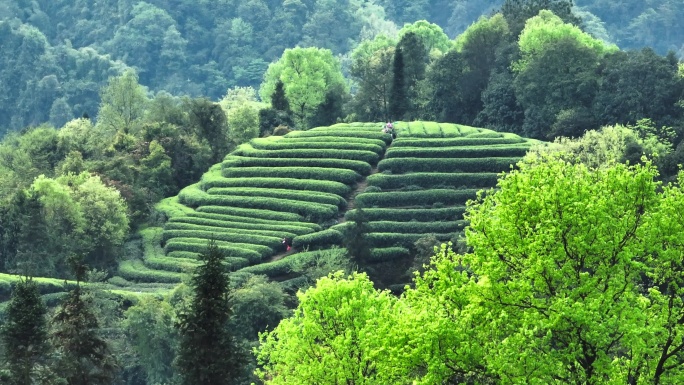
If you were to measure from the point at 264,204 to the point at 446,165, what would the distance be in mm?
14806

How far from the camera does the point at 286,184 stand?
99562 millimetres

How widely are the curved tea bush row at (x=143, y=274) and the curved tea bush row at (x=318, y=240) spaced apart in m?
8.95

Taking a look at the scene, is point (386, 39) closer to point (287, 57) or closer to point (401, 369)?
point (287, 57)

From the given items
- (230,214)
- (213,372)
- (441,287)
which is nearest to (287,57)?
(230,214)

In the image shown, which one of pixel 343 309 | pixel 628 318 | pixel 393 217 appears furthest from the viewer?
pixel 393 217

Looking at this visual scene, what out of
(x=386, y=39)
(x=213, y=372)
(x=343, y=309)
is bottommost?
(x=213, y=372)

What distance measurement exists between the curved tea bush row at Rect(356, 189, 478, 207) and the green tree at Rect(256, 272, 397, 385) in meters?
44.0

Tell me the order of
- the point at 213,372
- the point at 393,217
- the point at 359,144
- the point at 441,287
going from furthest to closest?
the point at 359,144
the point at 393,217
the point at 213,372
the point at 441,287

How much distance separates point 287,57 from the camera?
136000 millimetres

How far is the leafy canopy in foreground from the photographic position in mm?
35875

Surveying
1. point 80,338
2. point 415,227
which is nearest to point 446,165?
point 415,227

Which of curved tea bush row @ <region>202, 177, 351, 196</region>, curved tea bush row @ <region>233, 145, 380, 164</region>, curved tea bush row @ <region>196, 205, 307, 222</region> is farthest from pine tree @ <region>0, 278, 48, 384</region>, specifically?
curved tea bush row @ <region>233, 145, 380, 164</region>

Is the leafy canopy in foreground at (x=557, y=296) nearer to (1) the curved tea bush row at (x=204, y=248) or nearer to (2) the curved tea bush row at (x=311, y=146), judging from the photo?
(1) the curved tea bush row at (x=204, y=248)

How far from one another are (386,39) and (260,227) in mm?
71119
